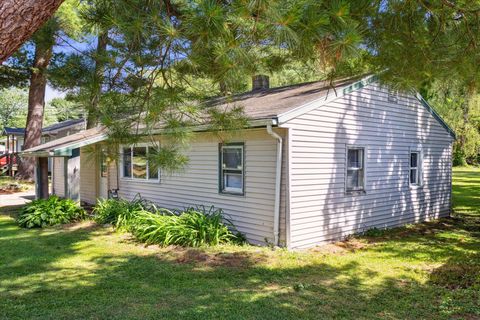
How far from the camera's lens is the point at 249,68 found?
14.0 ft

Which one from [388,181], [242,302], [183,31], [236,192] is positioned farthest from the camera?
[388,181]

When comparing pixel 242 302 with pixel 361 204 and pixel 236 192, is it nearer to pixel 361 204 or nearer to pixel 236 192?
pixel 236 192

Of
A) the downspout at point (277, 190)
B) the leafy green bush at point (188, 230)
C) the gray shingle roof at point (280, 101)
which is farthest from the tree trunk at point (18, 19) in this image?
the leafy green bush at point (188, 230)

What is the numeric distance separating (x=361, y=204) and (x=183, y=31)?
6.79 meters

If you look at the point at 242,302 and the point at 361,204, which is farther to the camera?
the point at 361,204

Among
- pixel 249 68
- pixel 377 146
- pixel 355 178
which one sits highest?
pixel 249 68

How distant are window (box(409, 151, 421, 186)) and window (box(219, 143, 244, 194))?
5.28 metres

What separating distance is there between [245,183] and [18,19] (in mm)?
6462

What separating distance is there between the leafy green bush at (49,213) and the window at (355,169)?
725 cm

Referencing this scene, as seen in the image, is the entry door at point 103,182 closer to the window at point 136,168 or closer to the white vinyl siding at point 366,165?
the window at point 136,168

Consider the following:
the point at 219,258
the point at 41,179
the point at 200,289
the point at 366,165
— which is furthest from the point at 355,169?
the point at 41,179

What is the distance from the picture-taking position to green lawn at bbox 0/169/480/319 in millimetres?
4617

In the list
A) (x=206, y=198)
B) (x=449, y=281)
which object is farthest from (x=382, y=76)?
(x=206, y=198)

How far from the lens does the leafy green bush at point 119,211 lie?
974cm
